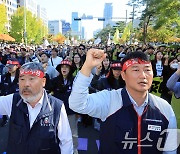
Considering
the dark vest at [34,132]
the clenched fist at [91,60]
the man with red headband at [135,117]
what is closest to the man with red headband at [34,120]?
the dark vest at [34,132]

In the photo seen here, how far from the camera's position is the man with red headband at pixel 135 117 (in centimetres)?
214

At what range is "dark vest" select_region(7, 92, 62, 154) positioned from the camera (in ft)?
8.25

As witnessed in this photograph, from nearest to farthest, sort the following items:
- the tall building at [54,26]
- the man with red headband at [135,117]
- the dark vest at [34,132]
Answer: the man with red headband at [135,117] < the dark vest at [34,132] < the tall building at [54,26]

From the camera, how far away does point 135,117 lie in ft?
7.06

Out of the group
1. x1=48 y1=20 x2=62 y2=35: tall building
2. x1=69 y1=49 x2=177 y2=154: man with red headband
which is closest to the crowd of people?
x1=69 y1=49 x2=177 y2=154: man with red headband

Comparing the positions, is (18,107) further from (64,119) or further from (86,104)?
(86,104)

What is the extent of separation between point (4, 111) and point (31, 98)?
31cm

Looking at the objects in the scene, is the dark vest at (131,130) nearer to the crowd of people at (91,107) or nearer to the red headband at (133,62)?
the crowd of people at (91,107)

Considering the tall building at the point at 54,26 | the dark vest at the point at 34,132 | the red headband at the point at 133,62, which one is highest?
the tall building at the point at 54,26

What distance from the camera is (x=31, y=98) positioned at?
264 centimetres

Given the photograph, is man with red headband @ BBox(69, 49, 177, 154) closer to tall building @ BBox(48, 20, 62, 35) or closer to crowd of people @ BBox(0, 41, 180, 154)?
crowd of people @ BBox(0, 41, 180, 154)

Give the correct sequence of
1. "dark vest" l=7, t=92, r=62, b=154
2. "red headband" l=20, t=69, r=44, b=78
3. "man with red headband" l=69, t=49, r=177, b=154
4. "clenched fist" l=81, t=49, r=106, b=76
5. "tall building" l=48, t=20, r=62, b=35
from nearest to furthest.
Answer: "clenched fist" l=81, t=49, r=106, b=76
"man with red headband" l=69, t=49, r=177, b=154
"dark vest" l=7, t=92, r=62, b=154
"red headband" l=20, t=69, r=44, b=78
"tall building" l=48, t=20, r=62, b=35

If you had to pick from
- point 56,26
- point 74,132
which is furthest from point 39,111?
point 56,26

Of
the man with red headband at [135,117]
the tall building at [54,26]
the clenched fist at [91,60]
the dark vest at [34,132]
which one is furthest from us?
the tall building at [54,26]
